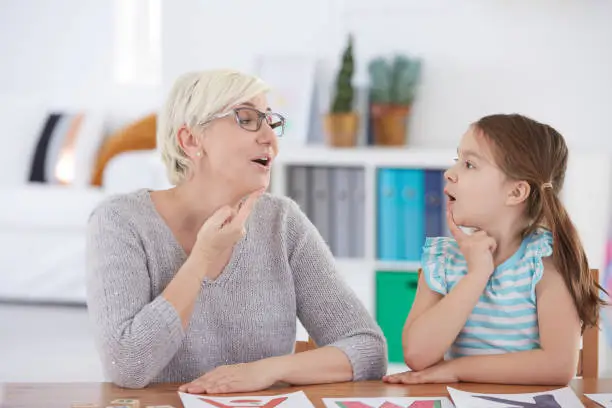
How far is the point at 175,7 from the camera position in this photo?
4.63 metres

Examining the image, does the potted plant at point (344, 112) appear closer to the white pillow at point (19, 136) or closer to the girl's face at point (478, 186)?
the white pillow at point (19, 136)

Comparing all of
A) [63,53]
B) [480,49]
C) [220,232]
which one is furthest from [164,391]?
[63,53]

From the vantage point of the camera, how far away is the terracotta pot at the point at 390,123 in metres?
4.11

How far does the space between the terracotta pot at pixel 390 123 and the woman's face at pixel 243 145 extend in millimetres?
2339

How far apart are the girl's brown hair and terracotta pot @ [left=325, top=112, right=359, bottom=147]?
237 centimetres

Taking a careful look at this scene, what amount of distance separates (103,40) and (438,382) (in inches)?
174

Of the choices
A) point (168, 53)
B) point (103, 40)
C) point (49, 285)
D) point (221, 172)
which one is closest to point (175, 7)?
point (168, 53)

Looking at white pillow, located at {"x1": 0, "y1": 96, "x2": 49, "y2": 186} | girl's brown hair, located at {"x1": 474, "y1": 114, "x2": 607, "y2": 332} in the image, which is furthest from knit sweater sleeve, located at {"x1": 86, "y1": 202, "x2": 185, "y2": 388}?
white pillow, located at {"x1": 0, "y1": 96, "x2": 49, "y2": 186}

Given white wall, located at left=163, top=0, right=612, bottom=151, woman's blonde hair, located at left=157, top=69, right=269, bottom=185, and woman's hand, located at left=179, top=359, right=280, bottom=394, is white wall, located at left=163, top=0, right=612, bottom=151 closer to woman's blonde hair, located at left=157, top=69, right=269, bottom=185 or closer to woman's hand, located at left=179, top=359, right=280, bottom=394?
→ woman's blonde hair, located at left=157, top=69, right=269, bottom=185

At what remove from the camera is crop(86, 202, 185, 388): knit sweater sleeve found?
153 centimetres

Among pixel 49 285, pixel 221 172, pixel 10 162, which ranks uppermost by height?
pixel 221 172

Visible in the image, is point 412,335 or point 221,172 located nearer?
point 412,335

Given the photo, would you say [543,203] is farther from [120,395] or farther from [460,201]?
[120,395]

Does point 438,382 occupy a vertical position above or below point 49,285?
above
